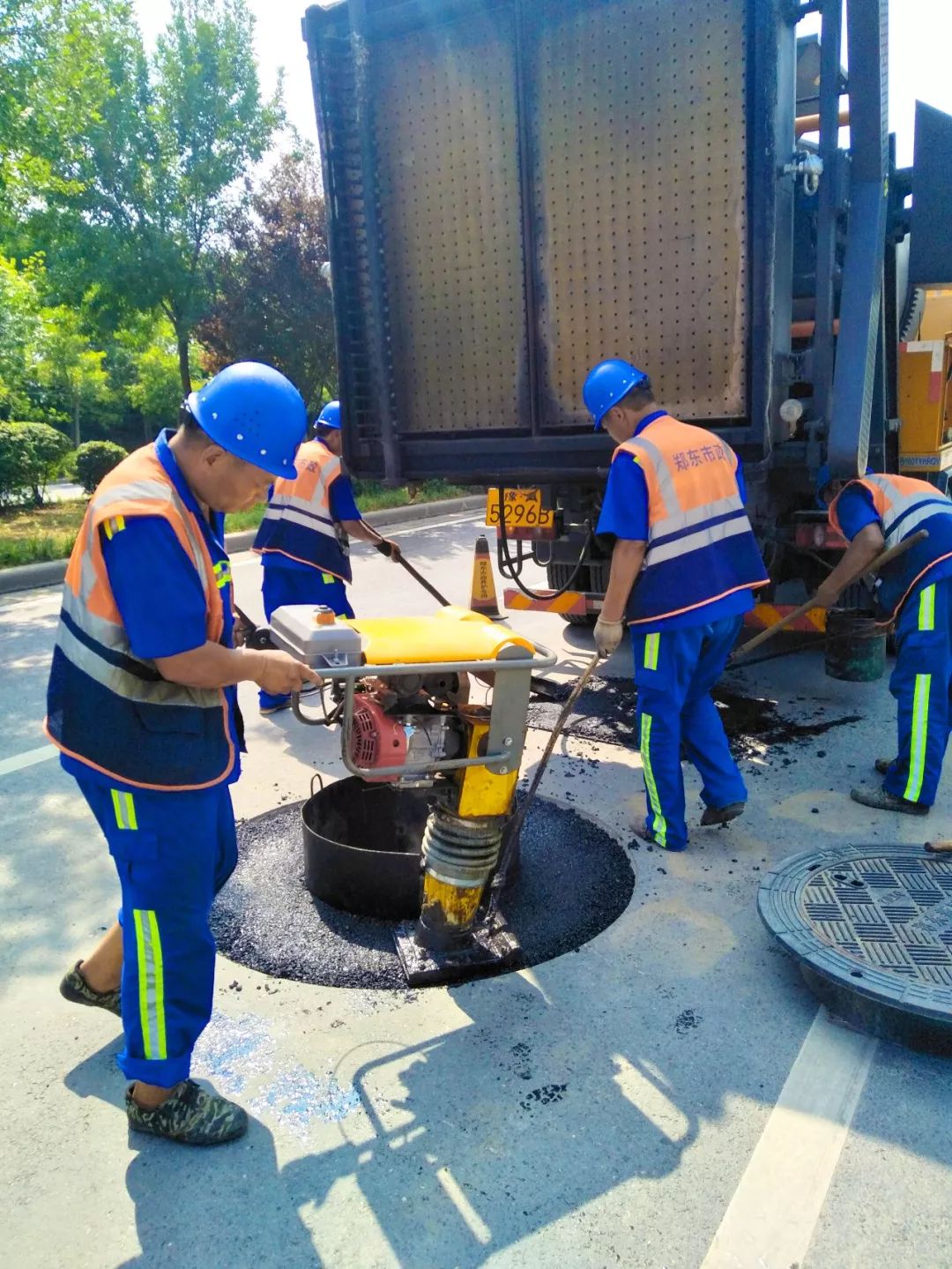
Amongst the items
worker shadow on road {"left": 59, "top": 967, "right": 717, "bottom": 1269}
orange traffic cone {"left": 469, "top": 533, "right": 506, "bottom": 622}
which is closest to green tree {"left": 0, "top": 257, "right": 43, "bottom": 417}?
orange traffic cone {"left": 469, "top": 533, "right": 506, "bottom": 622}

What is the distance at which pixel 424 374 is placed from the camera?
473cm

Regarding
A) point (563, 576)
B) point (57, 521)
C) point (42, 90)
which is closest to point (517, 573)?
point (563, 576)

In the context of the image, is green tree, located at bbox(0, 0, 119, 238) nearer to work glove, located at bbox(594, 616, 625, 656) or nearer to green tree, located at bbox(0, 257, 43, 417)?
green tree, located at bbox(0, 257, 43, 417)

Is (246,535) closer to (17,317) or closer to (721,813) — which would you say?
(17,317)

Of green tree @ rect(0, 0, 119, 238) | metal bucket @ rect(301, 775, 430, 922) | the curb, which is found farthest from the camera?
the curb

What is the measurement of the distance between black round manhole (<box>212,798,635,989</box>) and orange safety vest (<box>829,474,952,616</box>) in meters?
1.59

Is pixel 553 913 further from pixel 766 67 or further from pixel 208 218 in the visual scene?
pixel 208 218

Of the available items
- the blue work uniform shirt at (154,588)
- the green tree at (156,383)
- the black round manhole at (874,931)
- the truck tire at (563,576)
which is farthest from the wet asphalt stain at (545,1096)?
the green tree at (156,383)

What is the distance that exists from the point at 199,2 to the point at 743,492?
42.2ft

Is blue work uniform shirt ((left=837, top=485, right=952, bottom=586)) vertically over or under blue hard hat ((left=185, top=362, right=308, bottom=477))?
under

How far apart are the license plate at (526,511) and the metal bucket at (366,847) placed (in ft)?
6.67

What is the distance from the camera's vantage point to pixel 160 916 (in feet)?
7.09

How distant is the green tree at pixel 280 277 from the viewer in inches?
593

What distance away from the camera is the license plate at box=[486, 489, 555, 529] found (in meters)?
5.19
